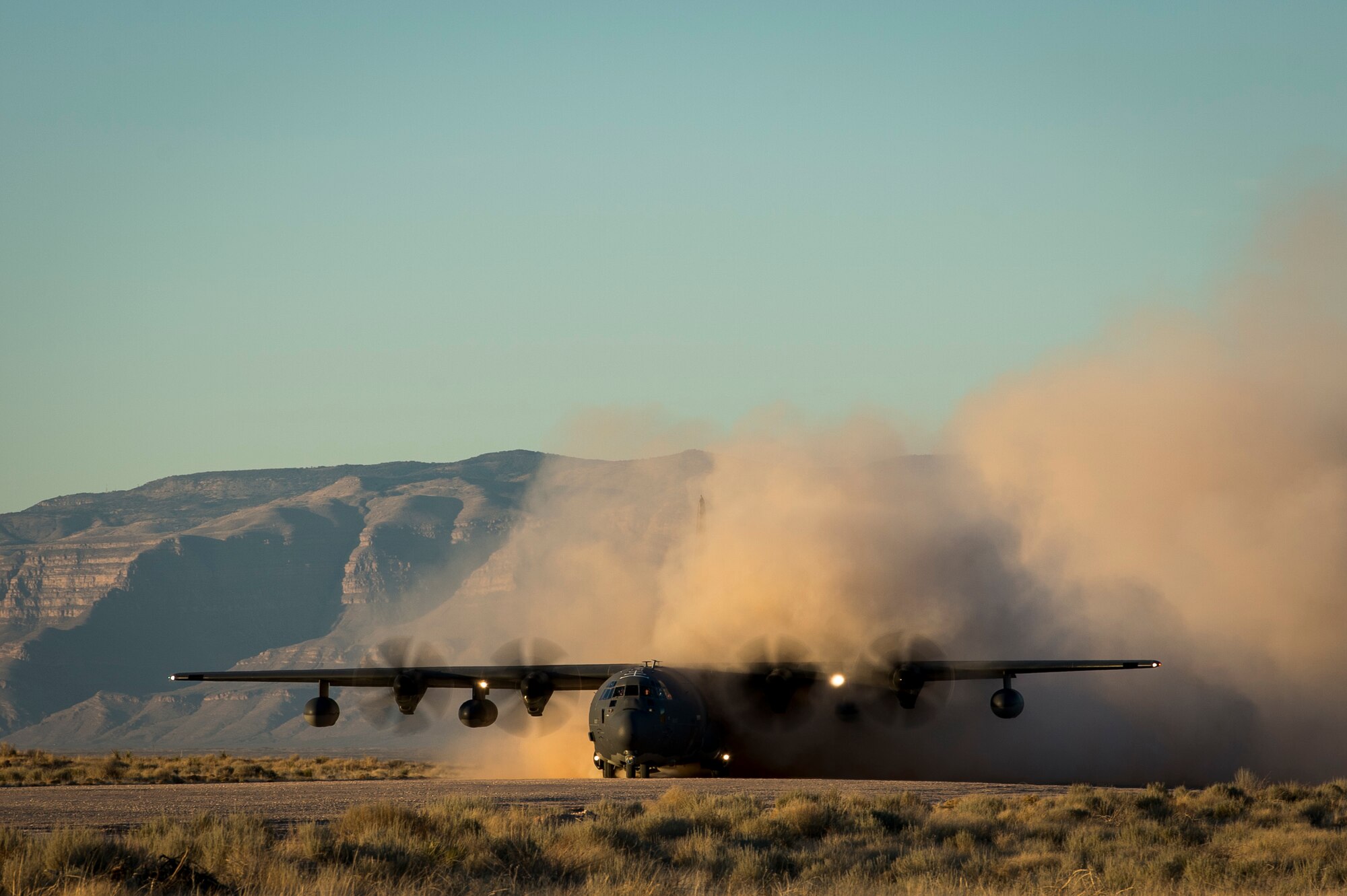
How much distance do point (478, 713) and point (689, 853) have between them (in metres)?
25.1

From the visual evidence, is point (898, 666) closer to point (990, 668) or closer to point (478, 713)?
point (990, 668)

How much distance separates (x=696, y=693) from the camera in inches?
1710

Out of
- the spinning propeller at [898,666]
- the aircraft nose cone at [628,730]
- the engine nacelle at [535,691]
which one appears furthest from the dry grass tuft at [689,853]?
the engine nacelle at [535,691]

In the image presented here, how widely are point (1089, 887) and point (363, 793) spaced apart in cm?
1850

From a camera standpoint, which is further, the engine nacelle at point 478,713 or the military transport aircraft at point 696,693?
the engine nacelle at point 478,713

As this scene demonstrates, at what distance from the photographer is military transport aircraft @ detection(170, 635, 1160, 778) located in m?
40.7

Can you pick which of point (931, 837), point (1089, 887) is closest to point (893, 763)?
point (931, 837)

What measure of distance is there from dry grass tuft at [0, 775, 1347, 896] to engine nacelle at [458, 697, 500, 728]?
18.0m

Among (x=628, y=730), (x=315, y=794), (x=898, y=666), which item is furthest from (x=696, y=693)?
(x=315, y=794)

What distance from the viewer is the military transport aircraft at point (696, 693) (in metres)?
40.7

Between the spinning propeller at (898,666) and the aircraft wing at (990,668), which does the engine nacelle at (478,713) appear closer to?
the spinning propeller at (898,666)

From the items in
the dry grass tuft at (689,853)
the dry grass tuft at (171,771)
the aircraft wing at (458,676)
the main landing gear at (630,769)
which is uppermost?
the aircraft wing at (458,676)

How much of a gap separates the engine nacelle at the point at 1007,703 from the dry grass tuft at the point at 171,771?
73.6 ft

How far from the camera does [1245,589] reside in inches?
2435
